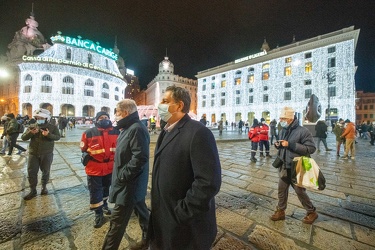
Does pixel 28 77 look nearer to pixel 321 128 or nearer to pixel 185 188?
pixel 185 188

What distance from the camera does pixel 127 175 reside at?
1.86 meters

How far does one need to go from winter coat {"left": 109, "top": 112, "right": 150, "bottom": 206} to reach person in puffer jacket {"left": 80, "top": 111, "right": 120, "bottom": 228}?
2.10 ft

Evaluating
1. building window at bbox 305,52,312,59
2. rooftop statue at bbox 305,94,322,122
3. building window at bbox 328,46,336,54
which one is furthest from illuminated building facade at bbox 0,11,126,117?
building window at bbox 328,46,336,54

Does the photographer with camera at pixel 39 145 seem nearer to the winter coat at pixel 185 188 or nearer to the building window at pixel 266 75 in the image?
the winter coat at pixel 185 188

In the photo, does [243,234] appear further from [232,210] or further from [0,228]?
[0,228]

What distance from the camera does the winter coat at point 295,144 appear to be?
2557 mm

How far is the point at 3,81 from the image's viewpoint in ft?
158

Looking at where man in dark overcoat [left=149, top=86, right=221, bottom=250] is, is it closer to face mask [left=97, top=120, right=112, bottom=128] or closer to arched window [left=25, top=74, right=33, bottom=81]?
face mask [left=97, top=120, right=112, bottom=128]

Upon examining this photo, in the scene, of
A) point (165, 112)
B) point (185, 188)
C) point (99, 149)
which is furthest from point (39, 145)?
point (185, 188)

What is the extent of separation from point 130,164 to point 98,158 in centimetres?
97

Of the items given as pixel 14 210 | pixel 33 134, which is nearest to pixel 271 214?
pixel 14 210

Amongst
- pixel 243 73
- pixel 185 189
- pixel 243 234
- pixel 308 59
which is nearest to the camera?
pixel 185 189

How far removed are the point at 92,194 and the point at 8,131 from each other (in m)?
7.41

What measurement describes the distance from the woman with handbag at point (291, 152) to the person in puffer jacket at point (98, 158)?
8.57 feet
